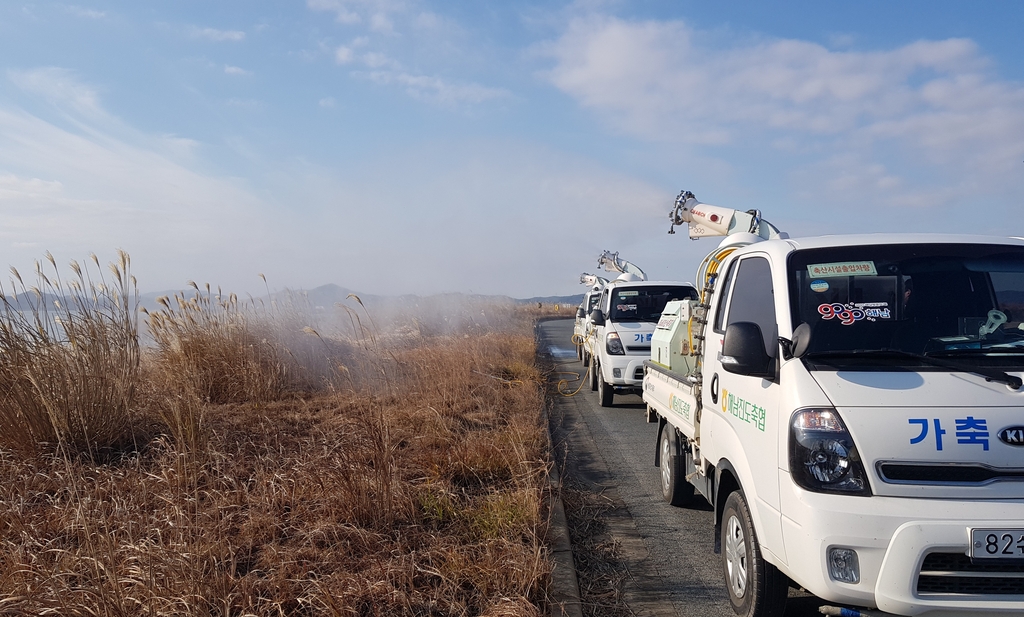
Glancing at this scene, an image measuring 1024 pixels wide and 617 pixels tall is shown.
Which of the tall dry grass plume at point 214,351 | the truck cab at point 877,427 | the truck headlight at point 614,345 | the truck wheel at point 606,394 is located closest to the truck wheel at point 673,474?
the truck cab at point 877,427

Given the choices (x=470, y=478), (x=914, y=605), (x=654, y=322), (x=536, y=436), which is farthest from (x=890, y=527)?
(x=654, y=322)

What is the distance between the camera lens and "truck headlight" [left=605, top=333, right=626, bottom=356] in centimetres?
1059

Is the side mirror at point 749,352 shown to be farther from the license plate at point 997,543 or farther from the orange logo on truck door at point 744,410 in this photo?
the license plate at point 997,543

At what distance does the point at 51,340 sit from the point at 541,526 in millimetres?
4755

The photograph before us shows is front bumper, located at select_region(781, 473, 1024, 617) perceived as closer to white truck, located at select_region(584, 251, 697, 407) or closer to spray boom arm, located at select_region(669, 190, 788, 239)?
spray boom arm, located at select_region(669, 190, 788, 239)

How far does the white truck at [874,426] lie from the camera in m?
2.66

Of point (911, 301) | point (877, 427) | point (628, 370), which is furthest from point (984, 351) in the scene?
point (628, 370)

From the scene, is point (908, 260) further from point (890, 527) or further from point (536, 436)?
point (536, 436)

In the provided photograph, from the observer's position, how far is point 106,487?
4.96 meters

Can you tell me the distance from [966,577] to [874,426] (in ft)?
2.16

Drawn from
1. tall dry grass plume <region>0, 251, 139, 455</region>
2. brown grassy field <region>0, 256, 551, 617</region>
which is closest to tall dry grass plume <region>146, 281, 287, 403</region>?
brown grassy field <region>0, 256, 551, 617</region>

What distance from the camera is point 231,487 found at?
17.3 feet

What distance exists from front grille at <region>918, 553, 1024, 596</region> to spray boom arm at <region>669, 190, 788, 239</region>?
20.9 ft

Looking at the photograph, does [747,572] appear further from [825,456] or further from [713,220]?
[713,220]
